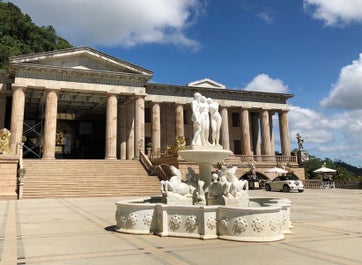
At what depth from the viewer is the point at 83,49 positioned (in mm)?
35906

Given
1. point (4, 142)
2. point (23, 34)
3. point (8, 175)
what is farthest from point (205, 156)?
point (23, 34)

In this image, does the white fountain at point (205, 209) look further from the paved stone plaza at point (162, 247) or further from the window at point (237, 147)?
the window at point (237, 147)

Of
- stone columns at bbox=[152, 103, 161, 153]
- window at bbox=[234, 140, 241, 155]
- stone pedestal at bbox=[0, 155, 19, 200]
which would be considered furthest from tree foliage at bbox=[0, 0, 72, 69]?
stone pedestal at bbox=[0, 155, 19, 200]

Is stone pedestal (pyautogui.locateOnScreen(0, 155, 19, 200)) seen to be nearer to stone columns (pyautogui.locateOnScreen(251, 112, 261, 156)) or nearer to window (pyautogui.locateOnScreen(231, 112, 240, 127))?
window (pyautogui.locateOnScreen(231, 112, 240, 127))

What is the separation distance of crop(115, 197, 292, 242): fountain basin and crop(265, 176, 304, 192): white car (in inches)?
819

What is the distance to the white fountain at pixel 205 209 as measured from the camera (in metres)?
8.26

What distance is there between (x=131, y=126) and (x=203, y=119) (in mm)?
29348

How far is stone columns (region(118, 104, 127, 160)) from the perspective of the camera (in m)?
40.3

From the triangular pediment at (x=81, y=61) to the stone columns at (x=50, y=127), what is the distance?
304cm

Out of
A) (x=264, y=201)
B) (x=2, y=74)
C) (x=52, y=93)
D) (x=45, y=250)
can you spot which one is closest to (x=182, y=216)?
(x=45, y=250)

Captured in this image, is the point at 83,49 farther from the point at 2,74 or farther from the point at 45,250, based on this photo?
the point at 45,250

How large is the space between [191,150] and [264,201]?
11.0 ft

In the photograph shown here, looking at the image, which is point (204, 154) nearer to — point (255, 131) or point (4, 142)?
point (4, 142)

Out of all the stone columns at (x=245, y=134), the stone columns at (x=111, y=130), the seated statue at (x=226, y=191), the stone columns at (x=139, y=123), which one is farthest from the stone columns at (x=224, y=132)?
the seated statue at (x=226, y=191)
